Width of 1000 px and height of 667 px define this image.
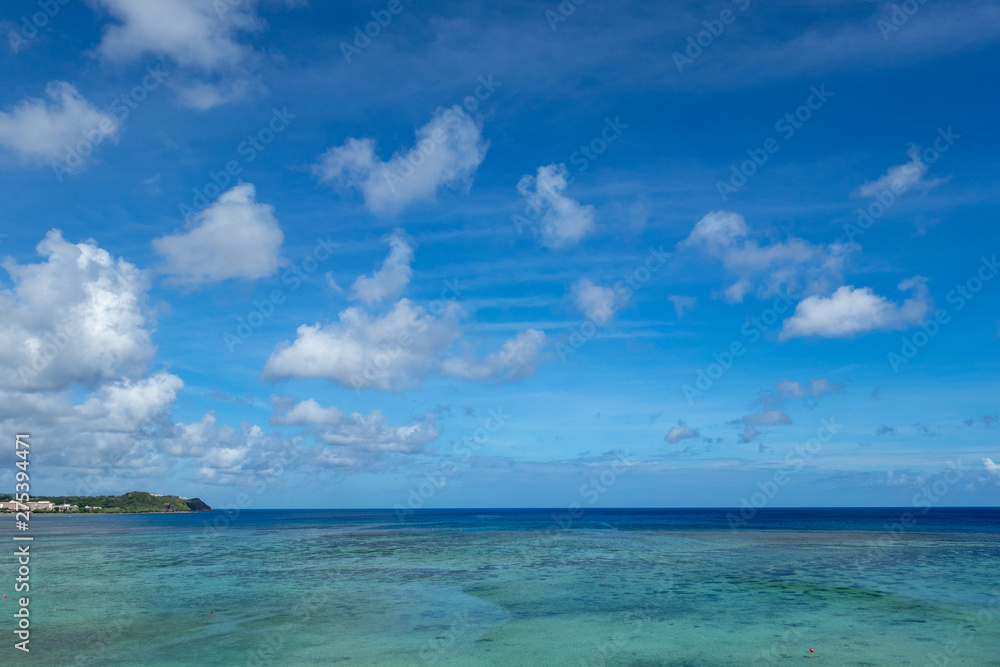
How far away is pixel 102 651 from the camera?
63.9 feet

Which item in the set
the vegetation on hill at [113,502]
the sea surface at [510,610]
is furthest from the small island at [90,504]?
the sea surface at [510,610]

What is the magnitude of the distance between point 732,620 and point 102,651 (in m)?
22.2

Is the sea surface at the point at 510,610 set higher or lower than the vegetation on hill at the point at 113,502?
higher

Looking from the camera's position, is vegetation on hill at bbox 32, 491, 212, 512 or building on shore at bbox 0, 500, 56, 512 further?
vegetation on hill at bbox 32, 491, 212, 512

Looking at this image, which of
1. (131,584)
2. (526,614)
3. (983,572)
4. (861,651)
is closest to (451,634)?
(526,614)

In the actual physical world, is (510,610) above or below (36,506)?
above

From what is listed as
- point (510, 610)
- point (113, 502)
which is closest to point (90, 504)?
point (113, 502)

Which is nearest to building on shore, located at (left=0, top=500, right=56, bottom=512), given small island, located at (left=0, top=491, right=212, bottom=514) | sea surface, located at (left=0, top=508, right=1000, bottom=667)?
small island, located at (left=0, top=491, right=212, bottom=514)

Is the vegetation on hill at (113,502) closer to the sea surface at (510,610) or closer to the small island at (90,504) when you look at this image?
the small island at (90,504)

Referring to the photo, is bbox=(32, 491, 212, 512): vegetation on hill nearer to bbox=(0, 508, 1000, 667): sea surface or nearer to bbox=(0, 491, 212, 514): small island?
bbox=(0, 491, 212, 514): small island

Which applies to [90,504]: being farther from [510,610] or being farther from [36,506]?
[510,610]

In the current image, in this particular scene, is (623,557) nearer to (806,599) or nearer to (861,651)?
(806,599)

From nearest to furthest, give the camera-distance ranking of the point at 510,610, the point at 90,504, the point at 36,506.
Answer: the point at 510,610
the point at 36,506
the point at 90,504

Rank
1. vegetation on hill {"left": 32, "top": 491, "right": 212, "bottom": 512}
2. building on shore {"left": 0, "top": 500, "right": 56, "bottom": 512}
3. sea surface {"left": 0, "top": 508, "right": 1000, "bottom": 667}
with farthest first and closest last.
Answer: vegetation on hill {"left": 32, "top": 491, "right": 212, "bottom": 512} < building on shore {"left": 0, "top": 500, "right": 56, "bottom": 512} < sea surface {"left": 0, "top": 508, "right": 1000, "bottom": 667}
